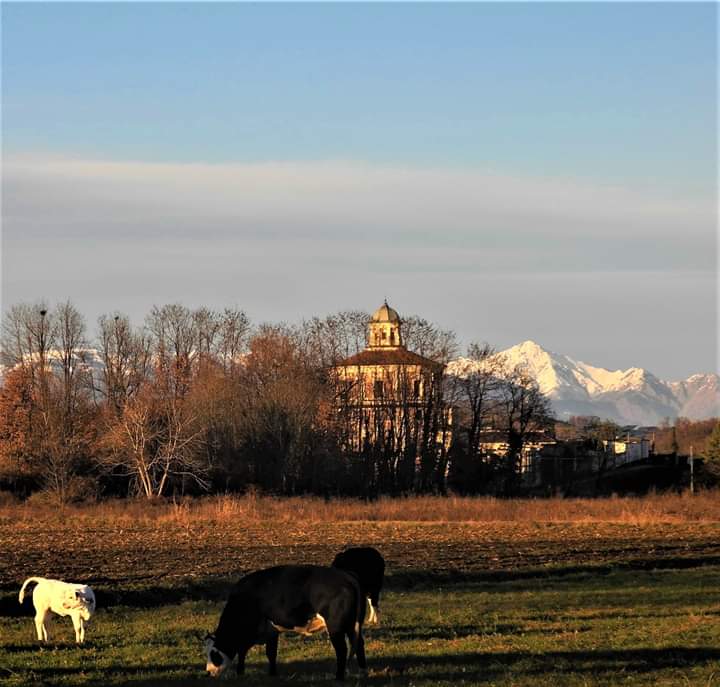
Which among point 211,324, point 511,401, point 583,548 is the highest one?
point 211,324

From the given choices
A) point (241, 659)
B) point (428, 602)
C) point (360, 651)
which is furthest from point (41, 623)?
point (428, 602)

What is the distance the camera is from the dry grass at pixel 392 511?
214 feet

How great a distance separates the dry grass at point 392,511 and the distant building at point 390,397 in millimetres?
24432

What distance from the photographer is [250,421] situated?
95000 millimetres

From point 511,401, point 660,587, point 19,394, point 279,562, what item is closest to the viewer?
point 660,587

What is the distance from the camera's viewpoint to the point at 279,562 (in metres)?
40.0

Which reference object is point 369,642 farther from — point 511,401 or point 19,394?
point 511,401

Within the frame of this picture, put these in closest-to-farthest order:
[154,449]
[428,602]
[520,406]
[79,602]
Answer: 1. [79,602]
2. [428,602]
3. [154,449]
4. [520,406]

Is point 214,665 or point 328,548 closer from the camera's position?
point 214,665

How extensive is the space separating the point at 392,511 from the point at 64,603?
47.9 metres

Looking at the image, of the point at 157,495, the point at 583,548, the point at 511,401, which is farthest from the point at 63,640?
the point at 511,401

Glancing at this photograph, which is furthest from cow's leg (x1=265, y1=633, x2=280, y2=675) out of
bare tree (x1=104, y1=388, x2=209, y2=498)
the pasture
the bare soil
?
bare tree (x1=104, y1=388, x2=209, y2=498)

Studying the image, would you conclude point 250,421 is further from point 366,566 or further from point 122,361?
point 366,566

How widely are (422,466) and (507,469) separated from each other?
7784mm
